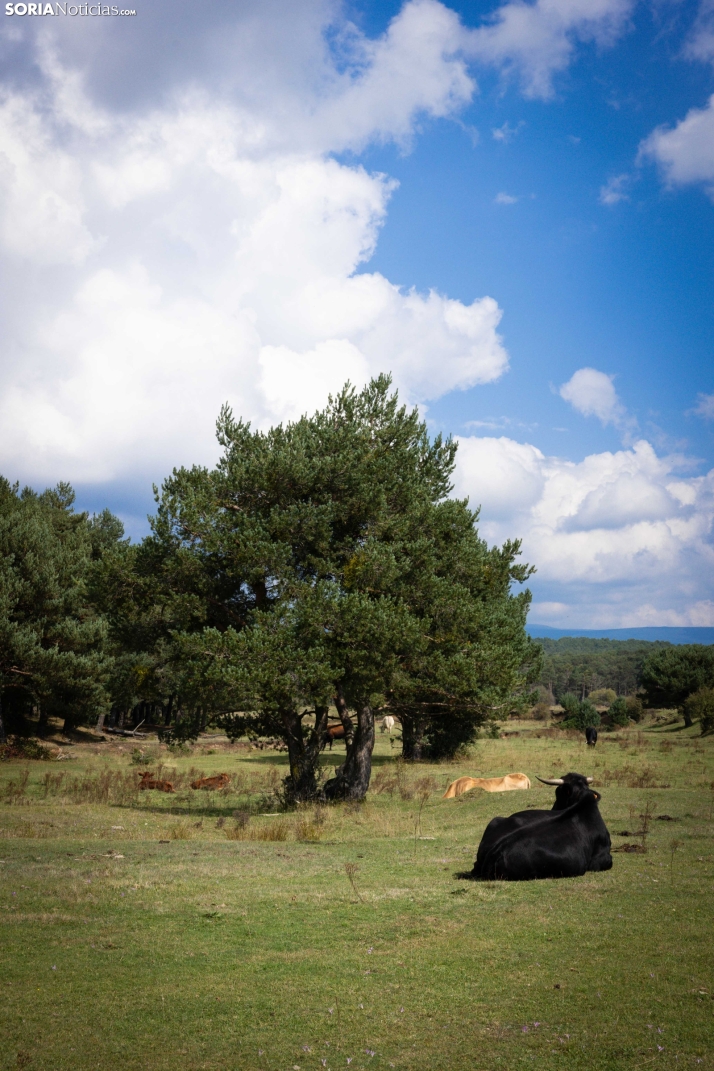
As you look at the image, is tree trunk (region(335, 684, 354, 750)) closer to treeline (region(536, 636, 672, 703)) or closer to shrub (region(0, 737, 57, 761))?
shrub (region(0, 737, 57, 761))

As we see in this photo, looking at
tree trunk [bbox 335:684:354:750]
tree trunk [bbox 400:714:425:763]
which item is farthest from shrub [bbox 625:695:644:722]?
tree trunk [bbox 335:684:354:750]

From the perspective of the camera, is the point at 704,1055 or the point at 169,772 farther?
the point at 169,772

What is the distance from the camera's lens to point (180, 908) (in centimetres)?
919

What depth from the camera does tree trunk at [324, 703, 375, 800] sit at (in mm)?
22453

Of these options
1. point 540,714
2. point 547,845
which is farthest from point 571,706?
point 547,845

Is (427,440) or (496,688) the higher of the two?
(427,440)

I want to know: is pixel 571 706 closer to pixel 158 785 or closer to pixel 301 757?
pixel 158 785

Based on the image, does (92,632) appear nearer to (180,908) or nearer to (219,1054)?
(180,908)

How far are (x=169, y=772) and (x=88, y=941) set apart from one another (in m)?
25.8

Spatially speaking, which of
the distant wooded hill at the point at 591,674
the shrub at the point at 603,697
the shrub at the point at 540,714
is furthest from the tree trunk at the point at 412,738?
the distant wooded hill at the point at 591,674

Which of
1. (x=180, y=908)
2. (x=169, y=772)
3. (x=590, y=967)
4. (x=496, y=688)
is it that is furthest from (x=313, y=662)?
(x=169, y=772)

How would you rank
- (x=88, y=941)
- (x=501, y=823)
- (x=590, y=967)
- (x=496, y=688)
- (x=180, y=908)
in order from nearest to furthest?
(x=590, y=967) < (x=88, y=941) < (x=180, y=908) < (x=501, y=823) < (x=496, y=688)

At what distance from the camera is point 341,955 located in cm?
744

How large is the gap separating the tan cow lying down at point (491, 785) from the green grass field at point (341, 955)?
690cm
